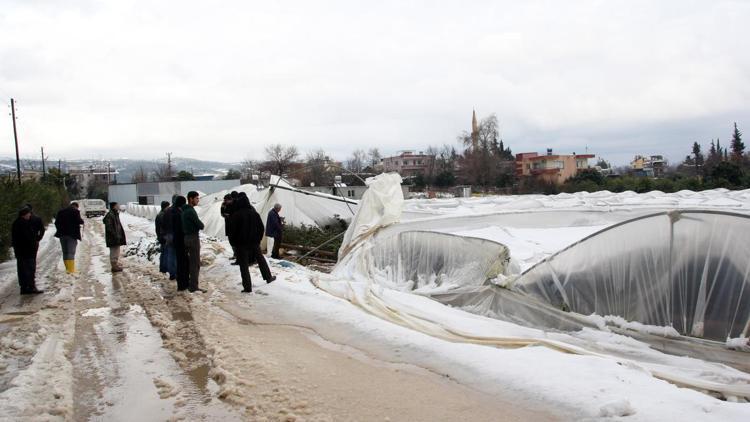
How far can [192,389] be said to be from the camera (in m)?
4.92

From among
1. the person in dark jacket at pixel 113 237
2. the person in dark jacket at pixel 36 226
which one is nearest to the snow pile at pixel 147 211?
the person in dark jacket at pixel 113 237

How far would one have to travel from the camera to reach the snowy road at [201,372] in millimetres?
4406

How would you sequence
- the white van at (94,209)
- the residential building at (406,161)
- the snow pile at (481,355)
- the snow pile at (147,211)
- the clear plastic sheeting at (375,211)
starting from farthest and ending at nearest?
the residential building at (406,161) → the white van at (94,209) → the snow pile at (147,211) → the clear plastic sheeting at (375,211) → the snow pile at (481,355)

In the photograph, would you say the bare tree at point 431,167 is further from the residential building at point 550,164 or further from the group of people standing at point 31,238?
the group of people standing at point 31,238

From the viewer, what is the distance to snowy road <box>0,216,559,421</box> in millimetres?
4406

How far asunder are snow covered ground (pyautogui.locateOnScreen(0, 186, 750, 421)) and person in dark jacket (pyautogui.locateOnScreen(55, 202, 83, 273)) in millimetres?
2540

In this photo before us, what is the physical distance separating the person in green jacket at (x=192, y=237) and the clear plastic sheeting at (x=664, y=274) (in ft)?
18.3

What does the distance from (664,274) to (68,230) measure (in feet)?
37.8

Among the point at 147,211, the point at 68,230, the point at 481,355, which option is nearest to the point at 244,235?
the point at 68,230

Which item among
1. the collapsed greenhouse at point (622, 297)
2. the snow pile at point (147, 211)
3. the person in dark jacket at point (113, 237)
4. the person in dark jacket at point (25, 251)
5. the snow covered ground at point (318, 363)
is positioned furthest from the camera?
the snow pile at point (147, 211)

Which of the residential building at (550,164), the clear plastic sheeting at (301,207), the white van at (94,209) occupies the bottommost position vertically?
the white van at (94,209)

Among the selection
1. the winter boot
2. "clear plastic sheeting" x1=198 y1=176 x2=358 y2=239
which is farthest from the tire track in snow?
"clear plastic sheeting" x1=198 y1=176 x2=358 y2=239

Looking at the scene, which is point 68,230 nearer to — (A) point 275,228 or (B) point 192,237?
(B) point 192,237

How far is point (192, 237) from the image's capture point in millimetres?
9555
